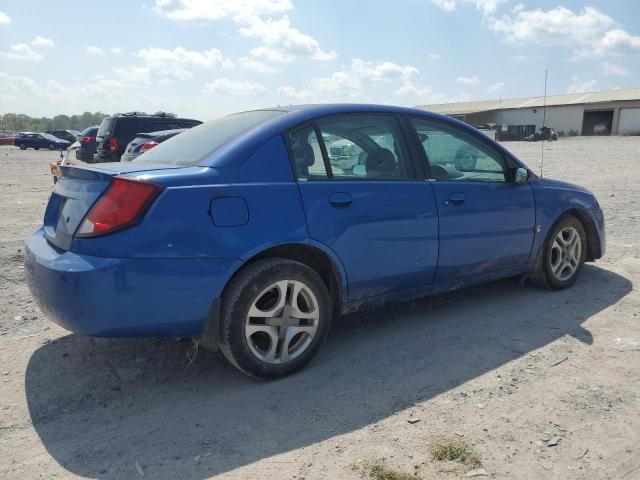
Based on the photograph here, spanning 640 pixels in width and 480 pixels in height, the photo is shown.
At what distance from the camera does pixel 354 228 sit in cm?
351

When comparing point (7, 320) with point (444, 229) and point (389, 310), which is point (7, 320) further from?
point (444, 229)

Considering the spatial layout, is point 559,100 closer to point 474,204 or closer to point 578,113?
point 578,113

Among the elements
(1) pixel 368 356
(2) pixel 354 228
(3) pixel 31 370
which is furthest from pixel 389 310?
(3) pixel 31 370

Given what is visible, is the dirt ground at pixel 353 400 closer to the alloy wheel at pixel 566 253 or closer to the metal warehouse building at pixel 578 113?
the alloy wheel at pixel 566 253

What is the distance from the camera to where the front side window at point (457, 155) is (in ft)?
13.4

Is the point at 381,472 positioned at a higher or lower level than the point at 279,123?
lower

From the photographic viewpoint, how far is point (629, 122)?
181 feet

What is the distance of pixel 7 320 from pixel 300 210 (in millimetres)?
2634

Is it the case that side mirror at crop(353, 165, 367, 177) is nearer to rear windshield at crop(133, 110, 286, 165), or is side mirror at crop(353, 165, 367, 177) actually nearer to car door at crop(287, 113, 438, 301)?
car door at crop(287, 113, 438, 301)

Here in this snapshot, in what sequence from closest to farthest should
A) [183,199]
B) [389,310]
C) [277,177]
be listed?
[183,199] < [277,177] < [389,310]

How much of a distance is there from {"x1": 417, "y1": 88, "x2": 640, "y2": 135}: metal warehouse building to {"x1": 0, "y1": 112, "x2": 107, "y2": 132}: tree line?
69238 millimetres

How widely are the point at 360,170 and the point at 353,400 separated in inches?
59.1

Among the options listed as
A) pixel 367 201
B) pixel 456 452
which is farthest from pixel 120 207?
pixel 456 452

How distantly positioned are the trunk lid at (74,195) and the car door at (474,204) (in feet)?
6.57
